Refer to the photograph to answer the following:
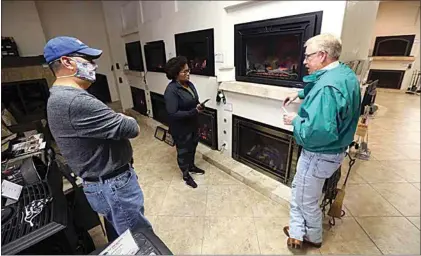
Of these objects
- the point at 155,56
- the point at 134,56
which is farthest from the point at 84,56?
the point at 134,56

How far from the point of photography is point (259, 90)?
1.90m

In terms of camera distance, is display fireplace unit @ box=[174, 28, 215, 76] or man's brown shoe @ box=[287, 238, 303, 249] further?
display fireplace unit @ box=[174, 28, 215, 76]

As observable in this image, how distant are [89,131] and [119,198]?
0.42 m

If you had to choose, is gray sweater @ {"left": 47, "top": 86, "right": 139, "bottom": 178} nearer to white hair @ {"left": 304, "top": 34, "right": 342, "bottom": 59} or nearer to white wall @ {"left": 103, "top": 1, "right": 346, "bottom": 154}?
white hair @ {"left": 304, "top": 34, "right": 342, "bottom": 59}

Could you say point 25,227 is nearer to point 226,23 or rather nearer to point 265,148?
point 265,148

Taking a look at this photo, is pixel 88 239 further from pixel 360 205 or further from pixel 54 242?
pixel 360 205

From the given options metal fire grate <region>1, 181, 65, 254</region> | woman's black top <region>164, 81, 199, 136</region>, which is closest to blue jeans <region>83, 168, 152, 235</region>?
metal fire grate <region>1, 181, 65, 254</region>

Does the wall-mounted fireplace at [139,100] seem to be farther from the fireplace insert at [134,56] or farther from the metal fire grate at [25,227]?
the metal fire grate at [25,227]

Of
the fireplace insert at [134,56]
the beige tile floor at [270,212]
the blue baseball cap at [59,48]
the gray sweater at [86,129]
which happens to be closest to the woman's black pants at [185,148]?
the beige tile floor at [270,212]

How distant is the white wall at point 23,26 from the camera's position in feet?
11.2

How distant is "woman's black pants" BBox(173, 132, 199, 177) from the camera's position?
2.11 meters

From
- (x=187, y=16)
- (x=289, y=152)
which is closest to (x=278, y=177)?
(x=289, y=152)

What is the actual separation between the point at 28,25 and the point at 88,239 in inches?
163

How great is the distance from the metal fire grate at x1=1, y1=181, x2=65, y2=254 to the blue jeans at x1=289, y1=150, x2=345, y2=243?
134 cm
